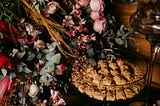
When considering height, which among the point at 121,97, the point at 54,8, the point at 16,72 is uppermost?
the point at 54,8

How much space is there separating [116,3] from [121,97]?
380mm

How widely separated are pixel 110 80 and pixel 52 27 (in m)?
0.21

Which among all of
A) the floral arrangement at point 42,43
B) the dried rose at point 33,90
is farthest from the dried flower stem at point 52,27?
the dried rose at point 33,90

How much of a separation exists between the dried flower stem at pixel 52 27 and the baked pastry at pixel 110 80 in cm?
8

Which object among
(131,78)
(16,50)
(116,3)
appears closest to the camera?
(16,50)

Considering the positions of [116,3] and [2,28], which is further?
[116,3]

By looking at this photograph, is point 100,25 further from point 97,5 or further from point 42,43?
point 42,43

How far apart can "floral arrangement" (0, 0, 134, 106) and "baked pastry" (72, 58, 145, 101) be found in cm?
4

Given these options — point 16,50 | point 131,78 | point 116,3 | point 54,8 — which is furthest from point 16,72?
point 116,3

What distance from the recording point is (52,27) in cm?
80

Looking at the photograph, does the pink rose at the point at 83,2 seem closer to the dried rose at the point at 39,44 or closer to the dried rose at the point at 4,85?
the dried rose at the point at 39,44

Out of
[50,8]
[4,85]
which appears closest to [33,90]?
[4,85]

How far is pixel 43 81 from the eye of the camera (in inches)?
31.9

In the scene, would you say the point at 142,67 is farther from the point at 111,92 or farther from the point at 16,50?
the point at 16,50
